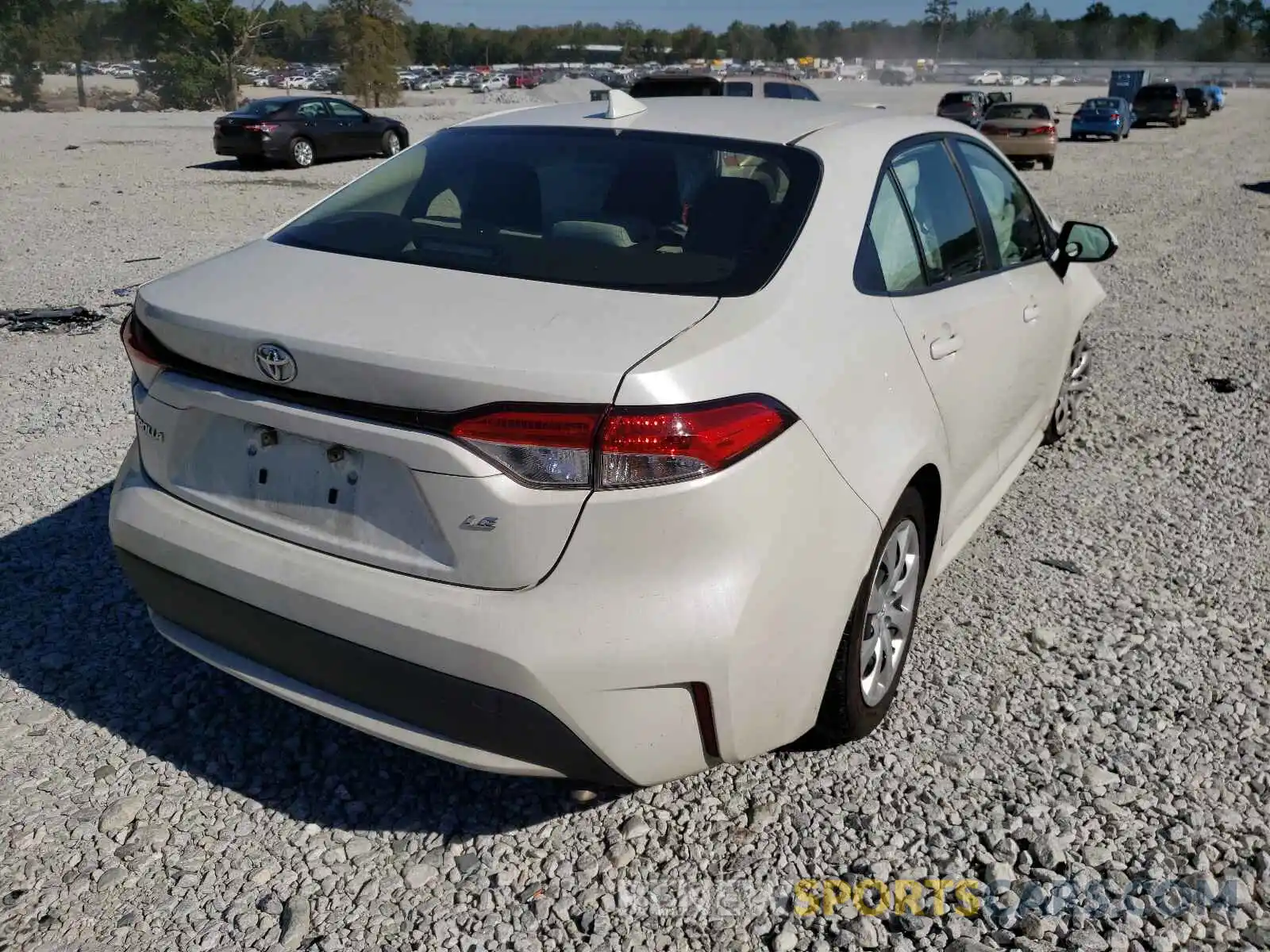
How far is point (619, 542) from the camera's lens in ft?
7.00

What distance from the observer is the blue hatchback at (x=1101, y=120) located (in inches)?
1320

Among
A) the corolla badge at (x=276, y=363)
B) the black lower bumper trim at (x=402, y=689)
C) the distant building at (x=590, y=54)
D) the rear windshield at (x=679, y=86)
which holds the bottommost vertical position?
the black lower bumper trim at (x=402, y=689)

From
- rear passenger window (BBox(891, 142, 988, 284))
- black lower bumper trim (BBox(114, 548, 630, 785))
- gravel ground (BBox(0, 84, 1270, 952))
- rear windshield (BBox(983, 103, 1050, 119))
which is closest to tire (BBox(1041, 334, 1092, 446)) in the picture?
gravel ground (BBox(0, 84, 1270, 952))

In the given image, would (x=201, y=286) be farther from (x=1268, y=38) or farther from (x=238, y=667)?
(x=1268, y=38)

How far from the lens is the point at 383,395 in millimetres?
2178

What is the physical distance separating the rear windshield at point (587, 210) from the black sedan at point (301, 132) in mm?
18032

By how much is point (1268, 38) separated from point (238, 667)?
128986 mm

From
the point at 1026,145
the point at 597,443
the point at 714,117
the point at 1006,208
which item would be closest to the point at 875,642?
the point at 597,443

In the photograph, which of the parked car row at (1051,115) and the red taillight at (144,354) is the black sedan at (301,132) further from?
the red taillight at (144,354)

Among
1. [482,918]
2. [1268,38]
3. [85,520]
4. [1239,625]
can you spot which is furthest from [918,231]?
[1268,38]

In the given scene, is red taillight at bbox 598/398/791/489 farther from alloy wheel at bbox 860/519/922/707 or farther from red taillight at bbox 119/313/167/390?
red taillight at bbox 119/313/167/390

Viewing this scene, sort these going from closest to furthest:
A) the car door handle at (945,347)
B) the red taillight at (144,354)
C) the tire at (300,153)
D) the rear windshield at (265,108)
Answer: the red taillight at (144,354), the car door handle at (945,347), the rear windshield at (265,108), the tire at (300,153)

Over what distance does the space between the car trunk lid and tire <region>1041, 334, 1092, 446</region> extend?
3.46 meters

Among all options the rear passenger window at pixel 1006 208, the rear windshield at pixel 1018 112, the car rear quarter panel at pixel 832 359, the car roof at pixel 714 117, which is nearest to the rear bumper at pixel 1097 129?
the rear windshield at pixel 1018 112
